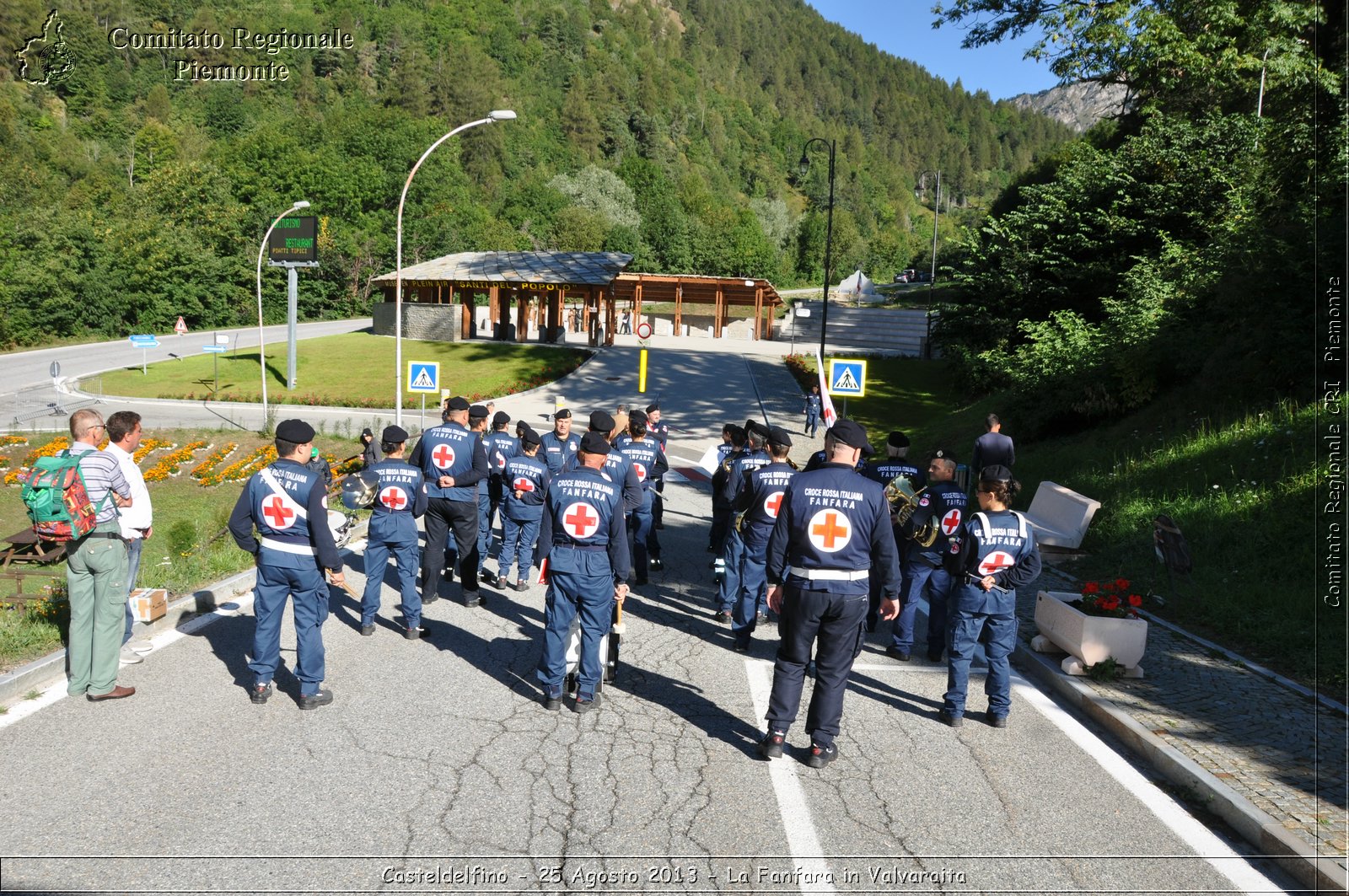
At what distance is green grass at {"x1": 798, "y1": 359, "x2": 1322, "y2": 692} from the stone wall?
109 ft

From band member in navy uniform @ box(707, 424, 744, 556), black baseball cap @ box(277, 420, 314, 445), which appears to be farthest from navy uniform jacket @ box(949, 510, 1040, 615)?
black baseball cap @ box(277, 420, 314, 445)

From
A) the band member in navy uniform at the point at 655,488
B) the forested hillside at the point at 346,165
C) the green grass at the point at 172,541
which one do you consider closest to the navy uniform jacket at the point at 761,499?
the band member in navy uniform at the point at 655,488

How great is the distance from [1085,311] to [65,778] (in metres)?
24.0

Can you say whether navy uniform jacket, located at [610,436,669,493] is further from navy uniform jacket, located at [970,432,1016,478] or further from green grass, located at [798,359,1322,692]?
navy uniform jacket, located at [970,432,1016,478]

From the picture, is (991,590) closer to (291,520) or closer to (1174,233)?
(291,520)

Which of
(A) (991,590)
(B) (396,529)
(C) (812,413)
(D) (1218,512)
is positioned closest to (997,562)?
(A) (991,590)

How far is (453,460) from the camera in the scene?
833 centimetres

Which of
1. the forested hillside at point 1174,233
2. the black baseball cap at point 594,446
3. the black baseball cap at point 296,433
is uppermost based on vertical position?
the forested hillside at point 1174,233

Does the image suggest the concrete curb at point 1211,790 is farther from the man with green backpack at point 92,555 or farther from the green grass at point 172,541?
the green grass at point 172,541

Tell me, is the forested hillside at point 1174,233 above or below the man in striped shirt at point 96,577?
above

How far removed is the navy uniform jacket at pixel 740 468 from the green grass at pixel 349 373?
24.0 metres

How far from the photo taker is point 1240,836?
4.72 meters

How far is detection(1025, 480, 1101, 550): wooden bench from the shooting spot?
36.6 feet

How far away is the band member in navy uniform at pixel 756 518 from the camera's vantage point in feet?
24.5
